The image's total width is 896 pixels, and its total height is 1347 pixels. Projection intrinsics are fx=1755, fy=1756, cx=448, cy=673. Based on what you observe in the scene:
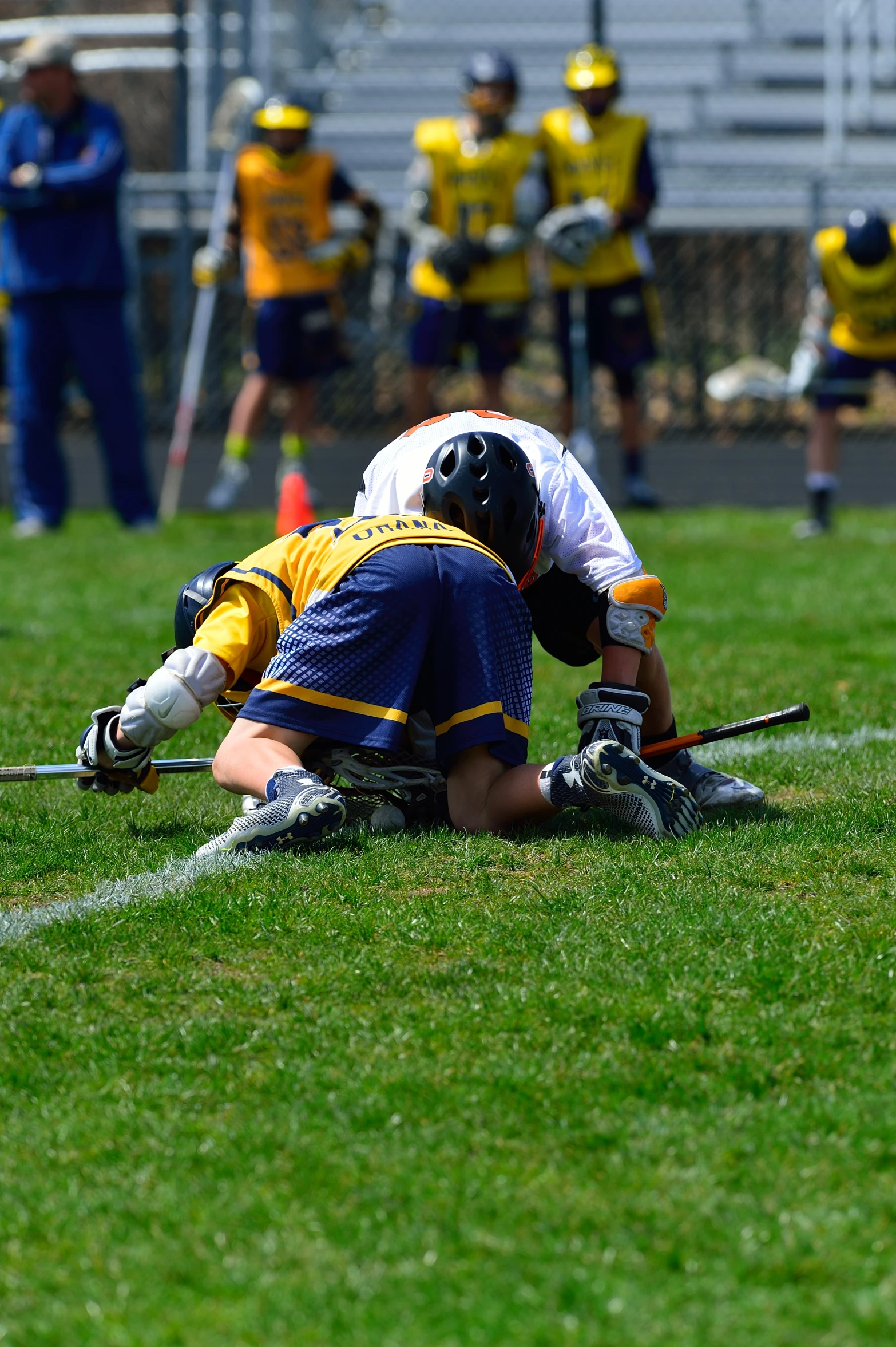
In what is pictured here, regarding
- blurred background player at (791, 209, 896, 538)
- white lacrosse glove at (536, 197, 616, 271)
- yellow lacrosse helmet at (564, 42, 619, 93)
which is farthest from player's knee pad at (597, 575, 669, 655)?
yellow lacrosse helmet at (564, 42, 619, 93)

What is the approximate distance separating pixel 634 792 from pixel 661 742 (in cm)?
47

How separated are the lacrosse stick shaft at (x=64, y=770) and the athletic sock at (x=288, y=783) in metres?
0.43

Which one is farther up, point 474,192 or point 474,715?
point 474,192

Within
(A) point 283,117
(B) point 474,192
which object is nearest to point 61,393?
(A) point 283,117

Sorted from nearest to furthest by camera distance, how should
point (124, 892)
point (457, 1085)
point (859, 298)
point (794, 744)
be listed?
point (457, 1085) < point (124, 892) < point (794, 744) < point (859, 298)

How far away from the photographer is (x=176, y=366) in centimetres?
1469

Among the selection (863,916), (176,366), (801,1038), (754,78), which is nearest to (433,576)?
(863,916)

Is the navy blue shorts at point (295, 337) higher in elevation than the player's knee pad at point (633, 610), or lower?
lower

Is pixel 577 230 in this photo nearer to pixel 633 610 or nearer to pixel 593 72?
pixel 593 72

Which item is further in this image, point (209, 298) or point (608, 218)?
point (209, 298)

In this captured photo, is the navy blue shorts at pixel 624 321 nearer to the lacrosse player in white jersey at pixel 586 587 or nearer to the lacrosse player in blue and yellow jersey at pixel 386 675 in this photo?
the lacrosse player in white jersey at pixel 586 587

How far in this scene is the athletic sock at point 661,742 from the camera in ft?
14.7

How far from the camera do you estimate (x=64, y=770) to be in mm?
4234

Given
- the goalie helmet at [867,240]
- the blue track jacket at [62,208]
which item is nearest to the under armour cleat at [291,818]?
the blue track jacket at [62,208]
